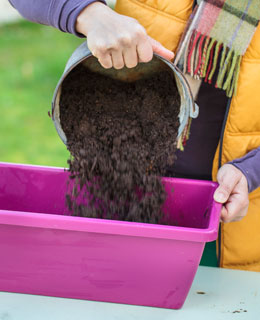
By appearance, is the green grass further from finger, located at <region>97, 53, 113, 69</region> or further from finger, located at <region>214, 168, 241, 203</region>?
finger, located at <region>97, 53, 113, 69</region>

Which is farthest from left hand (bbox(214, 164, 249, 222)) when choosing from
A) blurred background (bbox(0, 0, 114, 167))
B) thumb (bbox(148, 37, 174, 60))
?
blurred background (bbox(0, 0, 114, 167))

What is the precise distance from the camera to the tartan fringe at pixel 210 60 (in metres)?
1.42

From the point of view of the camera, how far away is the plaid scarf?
1.39 metres

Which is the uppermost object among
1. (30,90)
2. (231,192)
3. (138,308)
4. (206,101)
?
(206,101)

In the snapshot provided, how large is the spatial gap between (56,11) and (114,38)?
0.66ft

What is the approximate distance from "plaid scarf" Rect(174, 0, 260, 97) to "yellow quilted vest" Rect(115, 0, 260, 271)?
3 centimetres

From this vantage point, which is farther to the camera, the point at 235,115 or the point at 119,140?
the point at 235,115

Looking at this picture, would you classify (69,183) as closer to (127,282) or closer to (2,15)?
(127,282)

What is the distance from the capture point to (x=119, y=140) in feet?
4.51

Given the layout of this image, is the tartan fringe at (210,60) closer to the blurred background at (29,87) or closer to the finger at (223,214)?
the finger at (223,214)

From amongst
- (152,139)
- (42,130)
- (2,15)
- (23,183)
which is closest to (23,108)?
(42,130)

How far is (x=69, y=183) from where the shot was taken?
5.03 ft

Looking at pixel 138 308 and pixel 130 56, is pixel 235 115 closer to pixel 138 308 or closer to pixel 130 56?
pixel 130 56

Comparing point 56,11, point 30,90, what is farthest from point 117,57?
point 30,90
